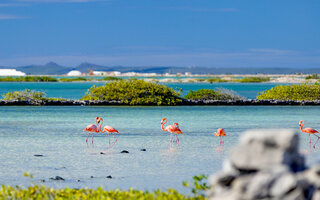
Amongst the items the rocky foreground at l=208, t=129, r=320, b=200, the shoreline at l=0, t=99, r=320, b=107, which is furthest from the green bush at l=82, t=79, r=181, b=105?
the rocky foreground at l=208, t=129, r=320, b=200

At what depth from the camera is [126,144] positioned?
45.6 feet

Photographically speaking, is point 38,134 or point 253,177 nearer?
point 253,177

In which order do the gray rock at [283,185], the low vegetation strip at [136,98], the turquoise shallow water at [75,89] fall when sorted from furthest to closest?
the turquoise shallow water at [75,89]
the low vegetation strip at [136,98]
the gray rock at [283,185]

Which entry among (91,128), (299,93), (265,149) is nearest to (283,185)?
(265,149)

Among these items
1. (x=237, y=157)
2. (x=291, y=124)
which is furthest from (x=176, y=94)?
(x=237, y=157)

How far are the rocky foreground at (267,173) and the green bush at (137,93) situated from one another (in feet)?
75.6

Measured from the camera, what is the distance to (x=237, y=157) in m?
4.95

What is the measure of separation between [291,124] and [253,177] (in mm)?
15227

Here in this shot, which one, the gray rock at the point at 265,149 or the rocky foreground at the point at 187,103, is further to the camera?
the rocky foreground at the point at 187,103

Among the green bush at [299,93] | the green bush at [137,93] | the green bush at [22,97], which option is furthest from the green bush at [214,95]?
the green bush at [22,97]

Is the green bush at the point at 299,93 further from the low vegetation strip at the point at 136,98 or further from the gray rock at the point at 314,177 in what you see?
the gray rock at the point at 314,177

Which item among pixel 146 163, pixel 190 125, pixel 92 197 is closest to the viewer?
pixel 92 197

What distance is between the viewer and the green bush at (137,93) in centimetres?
2828

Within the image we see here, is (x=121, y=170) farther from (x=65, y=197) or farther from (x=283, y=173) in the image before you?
(x=283, y=173)
